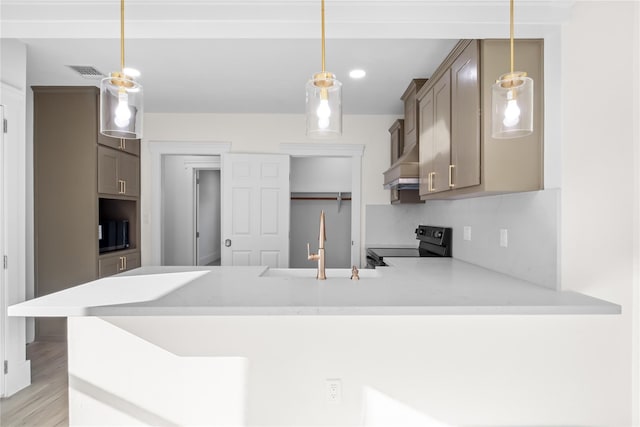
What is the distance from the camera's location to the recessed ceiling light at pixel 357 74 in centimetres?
310

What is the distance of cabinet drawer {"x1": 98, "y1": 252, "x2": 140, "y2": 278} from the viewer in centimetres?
374

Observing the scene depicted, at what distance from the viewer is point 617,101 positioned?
1.60 m

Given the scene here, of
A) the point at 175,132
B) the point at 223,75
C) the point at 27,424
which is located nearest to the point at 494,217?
the point at 223,75

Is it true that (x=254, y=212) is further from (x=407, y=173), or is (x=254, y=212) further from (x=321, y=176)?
(x=407, y=173)

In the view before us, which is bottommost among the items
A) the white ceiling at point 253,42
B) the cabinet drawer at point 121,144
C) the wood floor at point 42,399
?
the wood floor at point 42,399

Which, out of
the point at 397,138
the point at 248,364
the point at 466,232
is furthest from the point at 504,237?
the point at 397,138

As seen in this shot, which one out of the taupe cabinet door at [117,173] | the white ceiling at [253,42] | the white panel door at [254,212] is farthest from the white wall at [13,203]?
the white panel door at [254,212]

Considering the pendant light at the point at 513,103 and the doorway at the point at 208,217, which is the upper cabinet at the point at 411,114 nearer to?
the pendant light at the point at 513,103

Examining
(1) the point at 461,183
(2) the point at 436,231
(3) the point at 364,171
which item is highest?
(3) the point at 364,171

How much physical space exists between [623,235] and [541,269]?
45cm

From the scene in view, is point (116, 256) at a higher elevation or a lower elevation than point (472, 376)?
higher

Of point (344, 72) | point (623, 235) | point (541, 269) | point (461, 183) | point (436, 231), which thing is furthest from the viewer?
point (436, 231)

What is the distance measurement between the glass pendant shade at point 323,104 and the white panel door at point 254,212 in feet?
9.45

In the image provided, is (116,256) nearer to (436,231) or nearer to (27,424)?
(27,424)
